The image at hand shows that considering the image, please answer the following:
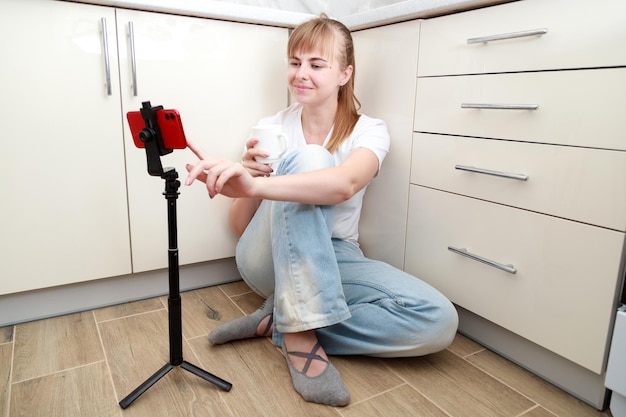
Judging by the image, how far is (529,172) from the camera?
1036 mm

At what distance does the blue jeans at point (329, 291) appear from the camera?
1.05 metres

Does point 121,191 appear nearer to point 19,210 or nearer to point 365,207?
point 19,210

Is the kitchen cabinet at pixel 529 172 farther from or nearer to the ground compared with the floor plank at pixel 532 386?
farther from the ground

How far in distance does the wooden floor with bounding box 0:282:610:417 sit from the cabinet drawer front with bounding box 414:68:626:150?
0.55m

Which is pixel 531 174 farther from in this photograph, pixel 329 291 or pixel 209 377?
pixel 209 377

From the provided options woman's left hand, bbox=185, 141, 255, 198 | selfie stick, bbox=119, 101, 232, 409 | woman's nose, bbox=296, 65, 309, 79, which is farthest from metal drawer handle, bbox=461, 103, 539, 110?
selfie stick, bbox=119, 101, 232, 409

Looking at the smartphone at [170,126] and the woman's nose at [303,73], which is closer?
the smartphone at [170,126]

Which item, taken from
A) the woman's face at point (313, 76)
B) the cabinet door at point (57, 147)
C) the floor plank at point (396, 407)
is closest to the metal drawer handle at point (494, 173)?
the woman's face at point (313, 76)

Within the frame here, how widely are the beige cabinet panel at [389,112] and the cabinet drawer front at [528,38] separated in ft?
0.23

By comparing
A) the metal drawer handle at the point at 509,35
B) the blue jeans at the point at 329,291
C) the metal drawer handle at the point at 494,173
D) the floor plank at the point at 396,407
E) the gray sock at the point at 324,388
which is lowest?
the floor plank at the point at 396,407

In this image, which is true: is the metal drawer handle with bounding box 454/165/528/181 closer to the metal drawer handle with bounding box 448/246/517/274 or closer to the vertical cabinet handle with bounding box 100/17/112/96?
the metal drawer handle with bounding box 448/246/517/274

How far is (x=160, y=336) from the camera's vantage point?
1257 millimetres

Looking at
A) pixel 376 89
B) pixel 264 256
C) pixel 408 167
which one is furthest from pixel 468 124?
pixel 264 256

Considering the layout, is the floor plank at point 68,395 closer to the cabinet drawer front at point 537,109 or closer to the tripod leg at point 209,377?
the tripod leg at point 209,377
